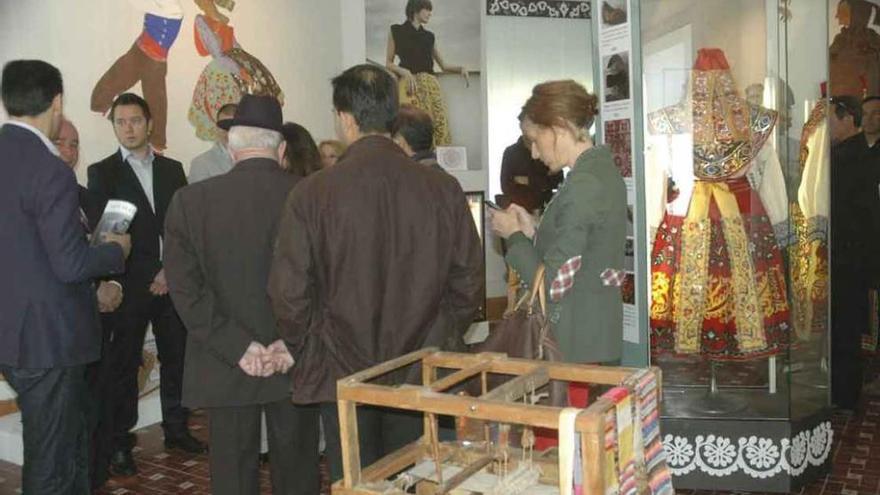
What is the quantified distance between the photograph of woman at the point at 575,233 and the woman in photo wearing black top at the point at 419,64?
4410 millimetres

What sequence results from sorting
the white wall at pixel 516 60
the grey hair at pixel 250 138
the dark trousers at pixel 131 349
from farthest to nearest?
the white wall at pixel 516 60, the dark trousers at pixel 131 349, the grey hair at pixel 250 138

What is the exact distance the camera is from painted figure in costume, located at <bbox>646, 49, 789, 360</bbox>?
13.1ft

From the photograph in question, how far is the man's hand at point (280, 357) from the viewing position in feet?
9.18

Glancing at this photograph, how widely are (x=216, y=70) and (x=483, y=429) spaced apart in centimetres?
404

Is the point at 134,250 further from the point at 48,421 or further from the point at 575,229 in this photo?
the point at 575,229

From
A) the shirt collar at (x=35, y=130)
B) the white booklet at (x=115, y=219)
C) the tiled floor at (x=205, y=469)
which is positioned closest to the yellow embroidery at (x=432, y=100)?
the tiled floor at (x=205, y=469)

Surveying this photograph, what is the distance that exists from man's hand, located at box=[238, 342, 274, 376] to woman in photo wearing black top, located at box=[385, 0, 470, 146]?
4670 mm

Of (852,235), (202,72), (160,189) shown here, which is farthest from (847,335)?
(202,72)

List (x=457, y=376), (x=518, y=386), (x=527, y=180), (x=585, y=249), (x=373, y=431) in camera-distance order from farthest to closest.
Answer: (x=527, y=180) < (x=585, y=249) < (x=373, y=431) < (x=457, y=376) < (x=518, y=386)

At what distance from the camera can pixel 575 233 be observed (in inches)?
109

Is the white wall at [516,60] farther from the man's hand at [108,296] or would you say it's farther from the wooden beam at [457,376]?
the wooden beam at [457,376]

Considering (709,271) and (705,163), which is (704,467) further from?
(705,163)

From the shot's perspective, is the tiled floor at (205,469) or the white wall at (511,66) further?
the white wall at (511,66)

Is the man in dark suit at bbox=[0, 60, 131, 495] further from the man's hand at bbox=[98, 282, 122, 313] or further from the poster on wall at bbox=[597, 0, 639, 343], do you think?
the poster on wall at bbox=[597, 0, 639, 343]
